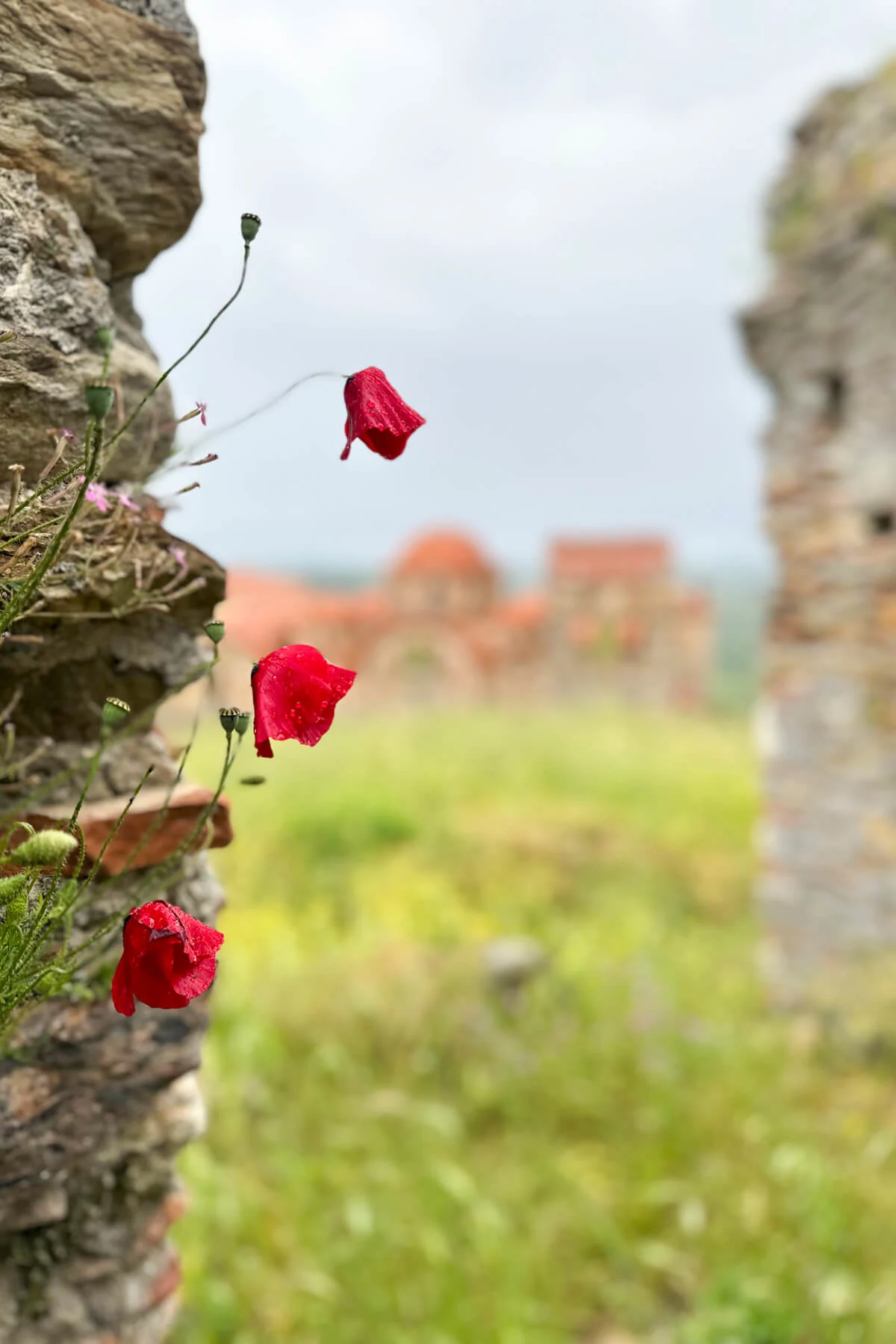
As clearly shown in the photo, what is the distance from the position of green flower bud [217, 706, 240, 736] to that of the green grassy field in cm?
251

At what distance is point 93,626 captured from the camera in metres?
1.46

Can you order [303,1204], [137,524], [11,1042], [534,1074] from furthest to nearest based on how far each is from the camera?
[534,1074]
[303,1204]
[11,1042]
[137,524]

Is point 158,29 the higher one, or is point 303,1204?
point 158,29

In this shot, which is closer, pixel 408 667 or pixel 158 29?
pixel 158 29

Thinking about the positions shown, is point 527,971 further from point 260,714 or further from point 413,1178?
point 260,714

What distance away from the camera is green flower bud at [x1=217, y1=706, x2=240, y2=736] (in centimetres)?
99

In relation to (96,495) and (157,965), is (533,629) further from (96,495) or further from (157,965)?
(157,965)

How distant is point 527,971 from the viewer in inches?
204

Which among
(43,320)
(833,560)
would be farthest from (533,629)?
(43,320)

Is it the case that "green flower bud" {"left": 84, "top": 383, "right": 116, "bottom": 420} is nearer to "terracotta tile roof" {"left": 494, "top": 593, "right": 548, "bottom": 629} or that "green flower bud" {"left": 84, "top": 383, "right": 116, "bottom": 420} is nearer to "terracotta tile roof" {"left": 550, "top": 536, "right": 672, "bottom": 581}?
"terracotta tile roof" {"left": 494, "top": 593, "right": 548, "bottom": 629}

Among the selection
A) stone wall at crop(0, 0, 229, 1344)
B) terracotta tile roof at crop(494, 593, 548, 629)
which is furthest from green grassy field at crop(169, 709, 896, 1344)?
terracotta tile roof at crop(494, 593, 548, 629)

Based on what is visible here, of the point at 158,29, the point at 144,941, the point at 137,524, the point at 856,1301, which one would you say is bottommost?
the point at 856,1301

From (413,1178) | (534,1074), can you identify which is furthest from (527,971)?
(413,1178)

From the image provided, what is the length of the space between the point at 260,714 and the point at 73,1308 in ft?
4.02
